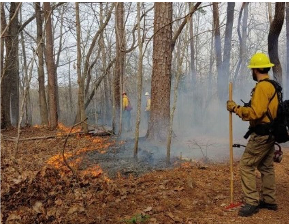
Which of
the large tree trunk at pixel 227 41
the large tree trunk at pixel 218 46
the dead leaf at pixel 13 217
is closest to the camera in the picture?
the dead leaf at pixel 13 217

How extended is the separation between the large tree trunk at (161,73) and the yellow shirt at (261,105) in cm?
568

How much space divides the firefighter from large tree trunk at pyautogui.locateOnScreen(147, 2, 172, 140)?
5.44m

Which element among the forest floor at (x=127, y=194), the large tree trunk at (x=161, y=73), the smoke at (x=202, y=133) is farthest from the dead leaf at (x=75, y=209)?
the large tree trunk at (x=161, y=73)

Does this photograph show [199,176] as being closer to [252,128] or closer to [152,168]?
[152,168]

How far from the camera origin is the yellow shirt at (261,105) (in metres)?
4.28

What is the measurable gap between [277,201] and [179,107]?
868 inches

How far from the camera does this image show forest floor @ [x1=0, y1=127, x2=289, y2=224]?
172 inches

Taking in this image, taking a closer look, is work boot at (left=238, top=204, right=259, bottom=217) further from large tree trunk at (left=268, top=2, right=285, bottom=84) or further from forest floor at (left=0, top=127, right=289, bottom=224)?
large tree trunk at (left=268, top=2, right=285, bottom=84)

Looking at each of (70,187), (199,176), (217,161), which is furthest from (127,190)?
(217,161)

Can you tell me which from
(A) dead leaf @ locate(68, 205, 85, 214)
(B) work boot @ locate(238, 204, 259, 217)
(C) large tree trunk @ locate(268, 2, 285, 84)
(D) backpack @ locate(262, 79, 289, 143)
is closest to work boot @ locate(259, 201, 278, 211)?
(B) work boot @ locate(238, 204, 259, 217)

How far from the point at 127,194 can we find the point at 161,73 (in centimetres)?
542

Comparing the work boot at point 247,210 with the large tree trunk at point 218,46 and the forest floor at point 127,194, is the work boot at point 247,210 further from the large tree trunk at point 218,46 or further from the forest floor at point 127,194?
the large tree trunk at point 218,46

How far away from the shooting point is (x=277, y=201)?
199 inches

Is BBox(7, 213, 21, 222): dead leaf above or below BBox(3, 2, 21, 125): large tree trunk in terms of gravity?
below
